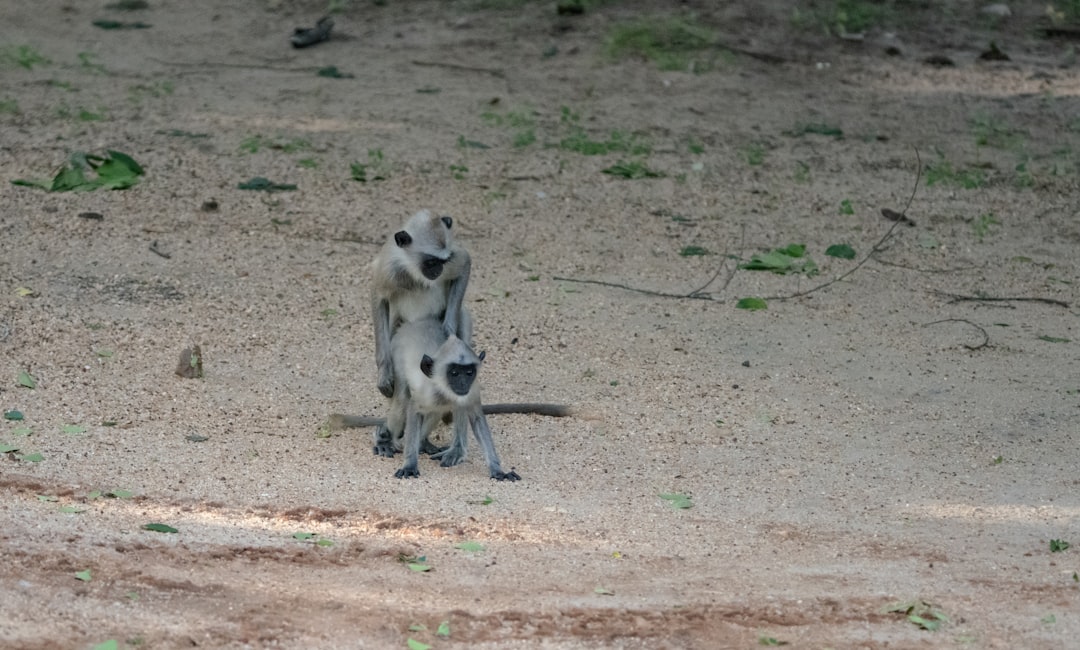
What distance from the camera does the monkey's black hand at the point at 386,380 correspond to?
6.45 metres

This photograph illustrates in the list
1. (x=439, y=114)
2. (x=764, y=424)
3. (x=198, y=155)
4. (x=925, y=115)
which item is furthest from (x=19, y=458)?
(x=925, y=115)

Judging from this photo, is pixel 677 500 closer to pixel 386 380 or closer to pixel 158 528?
pixel 386 380

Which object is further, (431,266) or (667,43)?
(667,43)

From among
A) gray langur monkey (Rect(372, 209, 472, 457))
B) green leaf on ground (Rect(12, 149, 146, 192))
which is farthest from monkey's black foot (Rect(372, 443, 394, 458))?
green leaf on ground (Rect(12, 149, 146, 192))

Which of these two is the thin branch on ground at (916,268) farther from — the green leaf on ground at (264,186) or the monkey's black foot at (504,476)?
the monkey's black foot at (504,476)

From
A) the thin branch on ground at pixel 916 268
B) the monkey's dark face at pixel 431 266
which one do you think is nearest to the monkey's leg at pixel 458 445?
the monkey's dark face at pixel 431 266

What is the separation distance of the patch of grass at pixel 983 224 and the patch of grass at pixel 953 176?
0.57m

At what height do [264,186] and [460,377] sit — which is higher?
[460,377]

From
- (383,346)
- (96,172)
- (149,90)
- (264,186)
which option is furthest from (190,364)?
(149,90)

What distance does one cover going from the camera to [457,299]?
21.4 ft

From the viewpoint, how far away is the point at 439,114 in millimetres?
11109

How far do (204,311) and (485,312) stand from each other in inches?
58.6

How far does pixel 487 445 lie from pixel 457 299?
0.76 metres

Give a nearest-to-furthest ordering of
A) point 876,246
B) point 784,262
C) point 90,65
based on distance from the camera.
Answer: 1. point 784,262
2. point 876,246
3. point 90,65
